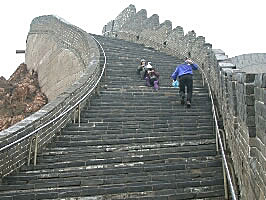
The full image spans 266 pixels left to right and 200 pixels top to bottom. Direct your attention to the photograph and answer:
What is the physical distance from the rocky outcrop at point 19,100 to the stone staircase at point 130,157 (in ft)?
23.2

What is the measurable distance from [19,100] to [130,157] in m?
12.6

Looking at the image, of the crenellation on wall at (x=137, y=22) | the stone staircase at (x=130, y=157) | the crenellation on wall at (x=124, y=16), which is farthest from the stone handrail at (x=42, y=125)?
the crenellation on wall at (x=124, y=16)

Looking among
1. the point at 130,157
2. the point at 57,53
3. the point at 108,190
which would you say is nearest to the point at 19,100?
the point at 57,53

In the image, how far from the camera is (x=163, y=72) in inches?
497

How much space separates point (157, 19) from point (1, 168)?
16.7 metres

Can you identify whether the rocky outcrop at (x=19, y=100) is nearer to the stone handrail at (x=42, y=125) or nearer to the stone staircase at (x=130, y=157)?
the stone handrail at (x=42, y=125)

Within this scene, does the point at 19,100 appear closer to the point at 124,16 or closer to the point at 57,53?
the point at 57,53

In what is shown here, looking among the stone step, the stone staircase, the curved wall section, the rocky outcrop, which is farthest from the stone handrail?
the rocky outcrop

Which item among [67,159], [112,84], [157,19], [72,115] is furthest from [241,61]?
[67,159]

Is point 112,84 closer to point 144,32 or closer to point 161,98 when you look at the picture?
point 161,98

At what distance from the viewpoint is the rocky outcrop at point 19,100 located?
49.1 ft

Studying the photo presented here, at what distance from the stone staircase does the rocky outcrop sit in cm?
708

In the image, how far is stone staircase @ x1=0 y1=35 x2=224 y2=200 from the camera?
16.4 feet

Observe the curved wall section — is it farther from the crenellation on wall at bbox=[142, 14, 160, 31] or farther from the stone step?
the stone step
